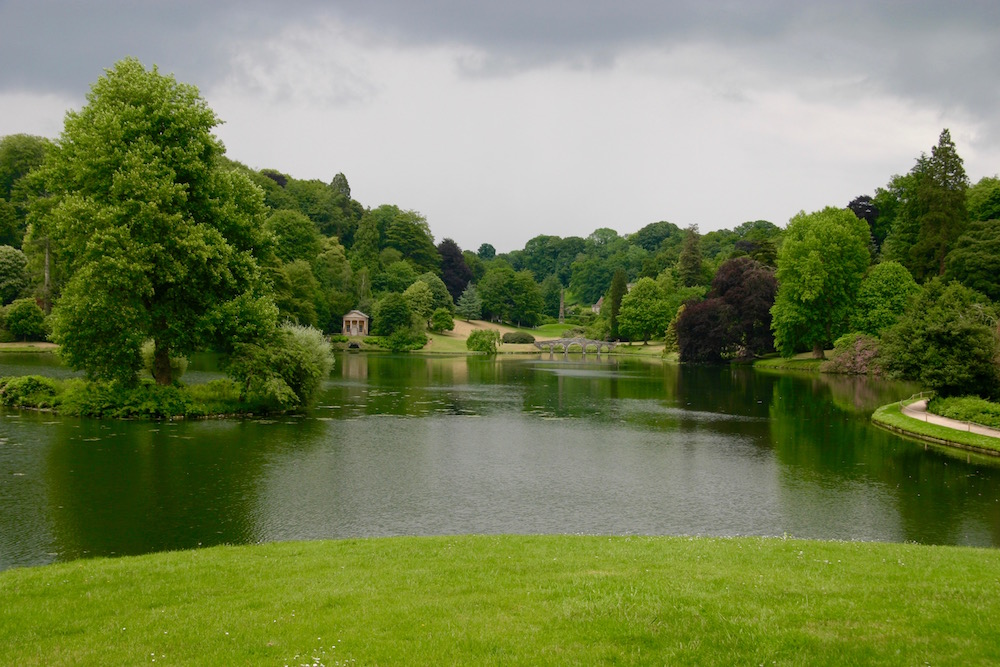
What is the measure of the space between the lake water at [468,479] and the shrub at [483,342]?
2500 inches

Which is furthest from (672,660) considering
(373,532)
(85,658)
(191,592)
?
(373,532)

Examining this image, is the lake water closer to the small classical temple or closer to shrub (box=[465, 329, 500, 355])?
shrub (box=[465, 329, 500, 355])

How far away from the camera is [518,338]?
374 ft

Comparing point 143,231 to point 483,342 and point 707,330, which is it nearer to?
point 707,330

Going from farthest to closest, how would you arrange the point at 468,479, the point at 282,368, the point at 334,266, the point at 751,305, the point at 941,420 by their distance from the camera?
the point at 334,266
the point at 751,305
the point at 282,368
the point at 941,420
the point at 468,479

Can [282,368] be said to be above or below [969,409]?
above

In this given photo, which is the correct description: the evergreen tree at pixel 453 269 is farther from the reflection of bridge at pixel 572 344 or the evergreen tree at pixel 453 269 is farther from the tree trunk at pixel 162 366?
the tree trunk at pixel 162 366

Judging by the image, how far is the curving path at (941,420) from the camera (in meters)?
27.7

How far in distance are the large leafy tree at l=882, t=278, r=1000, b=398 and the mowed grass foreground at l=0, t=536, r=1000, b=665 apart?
74.6ft

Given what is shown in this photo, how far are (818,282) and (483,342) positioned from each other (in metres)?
46.8

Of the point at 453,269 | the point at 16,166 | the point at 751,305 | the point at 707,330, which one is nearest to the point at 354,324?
the point at 453,269

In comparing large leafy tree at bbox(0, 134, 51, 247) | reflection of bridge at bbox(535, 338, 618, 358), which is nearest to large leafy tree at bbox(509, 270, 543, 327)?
reflection of bridge at bbox(535, 338, 618, 358)

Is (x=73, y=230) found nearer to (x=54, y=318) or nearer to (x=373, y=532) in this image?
(x=54, y=318)

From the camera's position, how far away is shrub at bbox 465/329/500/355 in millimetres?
100438
